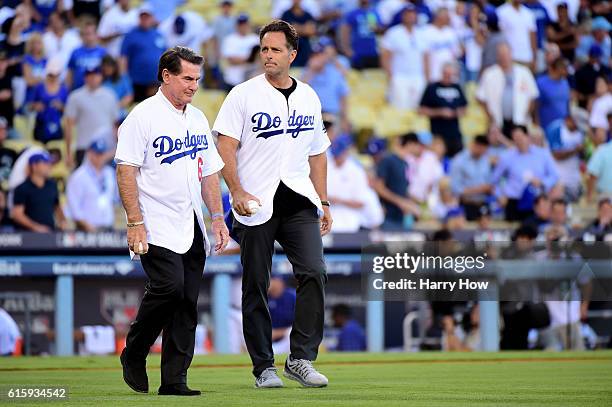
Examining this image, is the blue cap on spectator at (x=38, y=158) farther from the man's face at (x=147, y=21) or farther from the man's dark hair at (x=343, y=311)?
the man's dark hair at (x=343, y=311)

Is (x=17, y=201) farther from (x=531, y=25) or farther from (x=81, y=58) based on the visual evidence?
(x=531, y=25)

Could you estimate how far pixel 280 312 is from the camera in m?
14.9

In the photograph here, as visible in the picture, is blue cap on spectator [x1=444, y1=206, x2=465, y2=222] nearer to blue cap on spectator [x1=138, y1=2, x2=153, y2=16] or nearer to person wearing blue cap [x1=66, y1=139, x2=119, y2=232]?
person wearing blue cap [x1=66, y1=139, x2=119, y2=232]

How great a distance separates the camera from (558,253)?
14.6 meters

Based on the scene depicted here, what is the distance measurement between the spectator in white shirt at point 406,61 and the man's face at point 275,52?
1127cm

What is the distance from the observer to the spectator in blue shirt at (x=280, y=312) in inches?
582

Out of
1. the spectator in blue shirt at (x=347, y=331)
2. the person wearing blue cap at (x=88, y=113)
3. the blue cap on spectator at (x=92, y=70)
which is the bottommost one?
the spectator in blue shirt at (x=347, y=331)

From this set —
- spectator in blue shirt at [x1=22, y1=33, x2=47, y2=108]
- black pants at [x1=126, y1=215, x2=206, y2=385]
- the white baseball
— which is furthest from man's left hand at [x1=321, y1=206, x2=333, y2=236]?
spectator in blue shirt at [x1=22, y1=33, x2=47, y2=108]

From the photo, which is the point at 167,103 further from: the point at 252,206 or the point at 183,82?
the point at 252,206

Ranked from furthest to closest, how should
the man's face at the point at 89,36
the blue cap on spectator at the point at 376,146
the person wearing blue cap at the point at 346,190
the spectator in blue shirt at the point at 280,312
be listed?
the blue cap on spectator at the point at 376,146 < the man's face at the point at 89,36 < the person wearing blue cap at the point at 346,190 < the spectator in blue shirt at the point at 280,312

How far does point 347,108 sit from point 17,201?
206 inches

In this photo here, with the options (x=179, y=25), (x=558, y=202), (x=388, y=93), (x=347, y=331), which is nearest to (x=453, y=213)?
(x=558, y=202)

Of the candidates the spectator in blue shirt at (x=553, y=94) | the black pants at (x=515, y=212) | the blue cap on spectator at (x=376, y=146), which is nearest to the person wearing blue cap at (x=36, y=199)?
the blue cap on spectator at (x=376, y=146)

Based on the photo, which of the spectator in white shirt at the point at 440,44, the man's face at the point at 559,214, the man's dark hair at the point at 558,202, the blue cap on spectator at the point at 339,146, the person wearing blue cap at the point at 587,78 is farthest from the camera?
the person wearing blue cap at the point at 587,78
